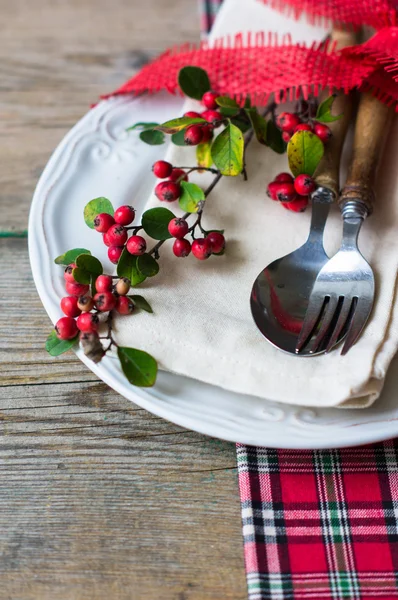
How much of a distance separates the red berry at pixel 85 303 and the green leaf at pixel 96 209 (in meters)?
0.09

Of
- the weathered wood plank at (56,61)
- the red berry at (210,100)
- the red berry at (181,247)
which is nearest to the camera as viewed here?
the red berry at (181,247)

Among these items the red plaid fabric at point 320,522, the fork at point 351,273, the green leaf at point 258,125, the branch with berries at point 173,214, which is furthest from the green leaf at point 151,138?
the red plaid fabric at point 320,522

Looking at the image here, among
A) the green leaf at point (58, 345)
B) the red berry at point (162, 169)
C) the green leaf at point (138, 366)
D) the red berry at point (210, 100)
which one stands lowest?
the green leaf at point (58, 345)

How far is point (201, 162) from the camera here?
677 millimetres

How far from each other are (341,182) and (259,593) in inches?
16.0

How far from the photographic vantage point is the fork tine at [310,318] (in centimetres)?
55

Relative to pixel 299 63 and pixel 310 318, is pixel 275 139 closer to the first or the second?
pixel 299 63

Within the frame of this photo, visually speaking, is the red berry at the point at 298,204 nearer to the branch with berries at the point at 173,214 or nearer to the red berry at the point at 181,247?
the branch with berries at the point at 173,214

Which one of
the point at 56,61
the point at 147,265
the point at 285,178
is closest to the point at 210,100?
the point at 285,178

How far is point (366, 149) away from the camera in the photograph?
2.16 ft

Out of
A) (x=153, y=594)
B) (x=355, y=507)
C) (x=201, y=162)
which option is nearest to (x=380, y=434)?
(x=355, y=507)

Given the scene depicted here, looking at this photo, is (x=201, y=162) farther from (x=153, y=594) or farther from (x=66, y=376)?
(x=153, y=594)

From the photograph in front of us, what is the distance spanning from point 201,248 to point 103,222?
0.09m

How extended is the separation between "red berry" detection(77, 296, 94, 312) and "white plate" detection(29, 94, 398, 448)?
0.12ft
